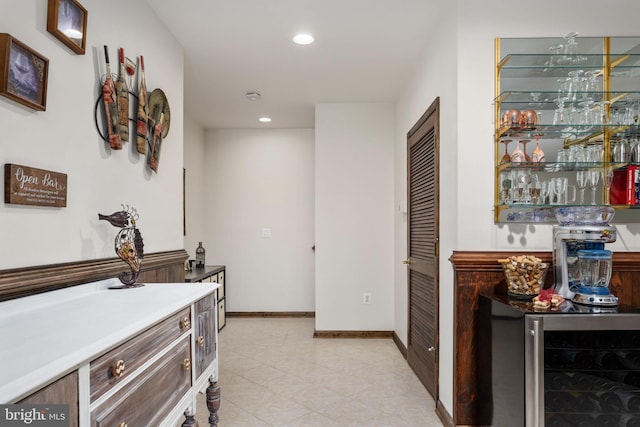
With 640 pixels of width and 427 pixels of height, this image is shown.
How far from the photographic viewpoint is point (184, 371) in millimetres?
1467

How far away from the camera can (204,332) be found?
170cm

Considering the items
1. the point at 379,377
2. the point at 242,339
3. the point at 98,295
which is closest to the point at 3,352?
the point at 98,295

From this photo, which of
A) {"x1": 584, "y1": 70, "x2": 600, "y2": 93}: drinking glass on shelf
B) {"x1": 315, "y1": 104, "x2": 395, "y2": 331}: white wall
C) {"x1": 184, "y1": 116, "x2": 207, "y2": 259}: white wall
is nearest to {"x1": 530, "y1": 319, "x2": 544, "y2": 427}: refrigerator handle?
{"x1": 584, "y1": 70, "x2": 600, "y2": 93}: drinking glass on shelf

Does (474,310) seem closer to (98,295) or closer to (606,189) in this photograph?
(606,189)

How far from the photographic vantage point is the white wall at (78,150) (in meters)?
1.34

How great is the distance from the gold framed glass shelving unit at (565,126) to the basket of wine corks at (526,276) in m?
0.29

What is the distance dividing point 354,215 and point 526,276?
2533mm

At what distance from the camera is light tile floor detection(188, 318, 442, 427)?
2453 millimetres

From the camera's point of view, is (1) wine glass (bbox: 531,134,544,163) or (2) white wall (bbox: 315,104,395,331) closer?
(1) wine glass (bbox: 531,134,544,163)

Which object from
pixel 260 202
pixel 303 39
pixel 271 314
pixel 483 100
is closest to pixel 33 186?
pixel 303 39

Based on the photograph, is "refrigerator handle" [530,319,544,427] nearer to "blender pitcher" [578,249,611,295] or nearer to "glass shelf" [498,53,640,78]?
"blender pitcher" [578,249,611,295]

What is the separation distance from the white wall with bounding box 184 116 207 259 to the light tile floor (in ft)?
4.43

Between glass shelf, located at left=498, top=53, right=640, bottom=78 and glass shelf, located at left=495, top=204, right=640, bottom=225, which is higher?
glass shelf, located at left=498, top=53, right=640, bottom=78

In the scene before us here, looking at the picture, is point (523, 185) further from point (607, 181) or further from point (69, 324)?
point (69, 324)
